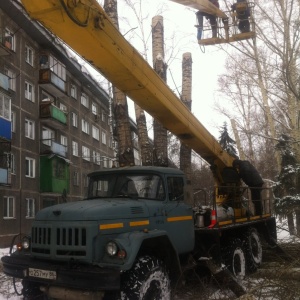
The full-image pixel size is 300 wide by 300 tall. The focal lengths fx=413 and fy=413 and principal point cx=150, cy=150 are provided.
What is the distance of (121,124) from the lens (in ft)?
32.9

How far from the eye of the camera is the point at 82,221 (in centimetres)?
546

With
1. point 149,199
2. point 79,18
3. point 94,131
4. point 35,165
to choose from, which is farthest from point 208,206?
point 94,131

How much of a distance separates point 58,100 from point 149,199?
24.7m

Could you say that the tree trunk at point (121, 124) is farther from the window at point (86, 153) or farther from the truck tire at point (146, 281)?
the window at point (86, 153)

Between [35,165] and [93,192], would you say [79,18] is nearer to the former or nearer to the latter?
[93,192]

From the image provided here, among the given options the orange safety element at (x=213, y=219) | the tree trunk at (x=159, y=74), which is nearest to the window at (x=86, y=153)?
the tree trunk at (x=159, y=74)

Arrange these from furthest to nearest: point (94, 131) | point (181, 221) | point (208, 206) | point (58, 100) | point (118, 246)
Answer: point (94, 131) → point (58, 100) → point (208, 206) → point (181, 221) → point (118, 246)

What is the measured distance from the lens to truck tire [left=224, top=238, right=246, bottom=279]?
26.9 feet

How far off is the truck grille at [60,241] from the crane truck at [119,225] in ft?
0.04

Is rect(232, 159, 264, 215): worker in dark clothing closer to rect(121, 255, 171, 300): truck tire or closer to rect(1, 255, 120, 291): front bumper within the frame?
rect(121, 255, 171, 300): truck tire

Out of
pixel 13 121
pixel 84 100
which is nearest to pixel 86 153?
pixel 84 100

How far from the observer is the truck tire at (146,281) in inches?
207

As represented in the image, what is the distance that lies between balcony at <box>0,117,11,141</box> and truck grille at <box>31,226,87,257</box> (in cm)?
1519

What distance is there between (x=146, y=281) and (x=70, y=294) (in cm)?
99
